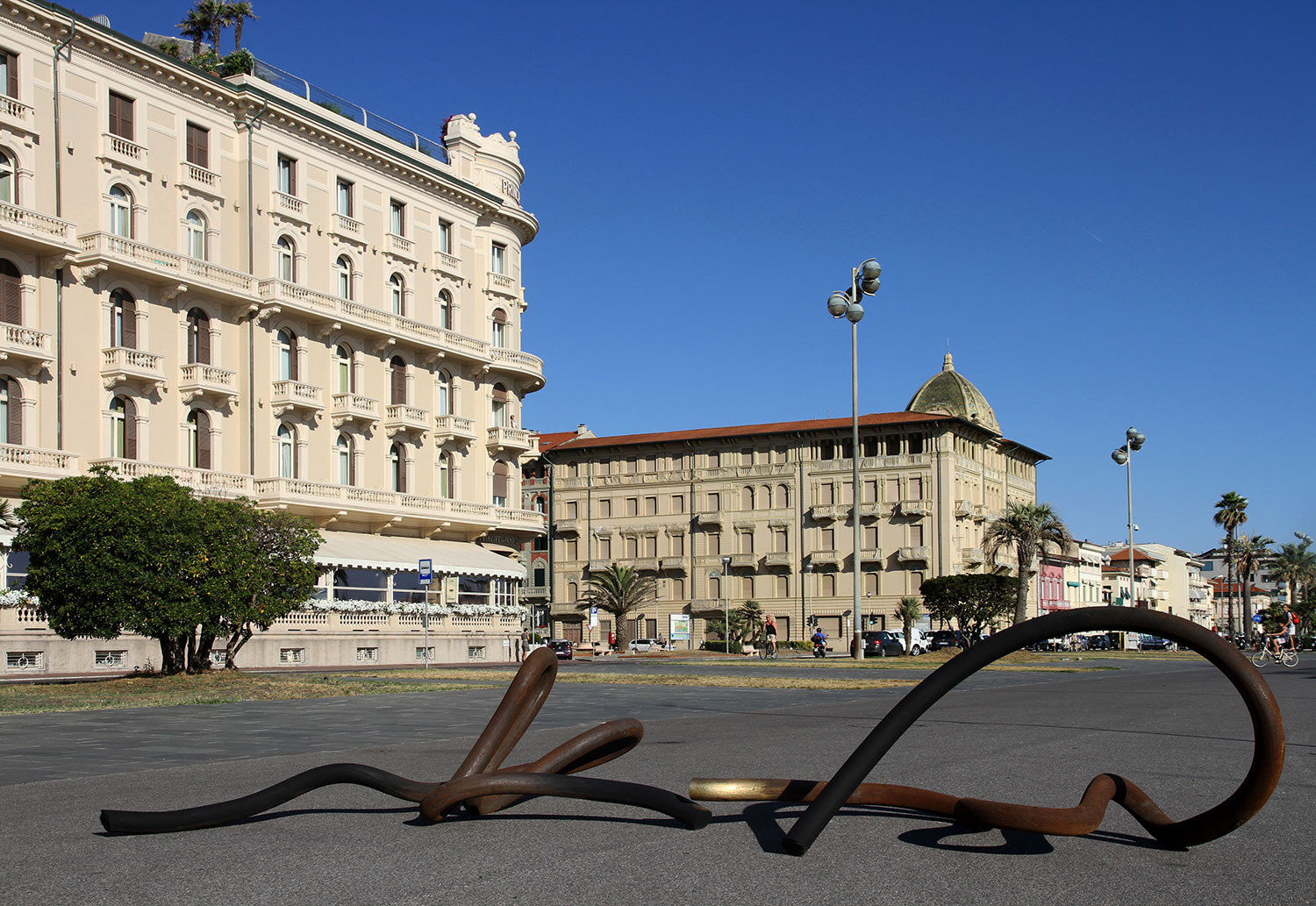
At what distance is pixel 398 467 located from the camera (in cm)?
4875

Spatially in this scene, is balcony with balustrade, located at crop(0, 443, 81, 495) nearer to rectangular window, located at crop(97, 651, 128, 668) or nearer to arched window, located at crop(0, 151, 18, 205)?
rectangular window, located at crop(97, 651, 128, 668)

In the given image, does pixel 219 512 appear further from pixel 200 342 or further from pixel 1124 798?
pixel 1124 798

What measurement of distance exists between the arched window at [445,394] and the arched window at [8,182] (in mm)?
18188

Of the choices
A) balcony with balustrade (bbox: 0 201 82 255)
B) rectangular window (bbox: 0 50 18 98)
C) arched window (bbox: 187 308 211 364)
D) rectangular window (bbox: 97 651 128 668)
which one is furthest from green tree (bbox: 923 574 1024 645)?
rectangular window (bbox: 0 50 18 98)

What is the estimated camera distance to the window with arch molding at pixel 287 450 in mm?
43469

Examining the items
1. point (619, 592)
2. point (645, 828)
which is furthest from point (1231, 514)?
point (645, 828)

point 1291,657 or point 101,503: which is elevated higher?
point 101,503

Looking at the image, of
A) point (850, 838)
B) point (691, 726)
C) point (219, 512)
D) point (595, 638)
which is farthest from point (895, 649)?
point (850, 838)

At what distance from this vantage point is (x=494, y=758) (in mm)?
5688

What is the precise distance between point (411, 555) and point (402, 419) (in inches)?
212

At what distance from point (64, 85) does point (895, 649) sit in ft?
145

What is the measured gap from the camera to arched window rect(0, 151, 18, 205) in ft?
115

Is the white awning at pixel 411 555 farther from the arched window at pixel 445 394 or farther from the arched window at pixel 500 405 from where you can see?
the arched window at pixel 500 405

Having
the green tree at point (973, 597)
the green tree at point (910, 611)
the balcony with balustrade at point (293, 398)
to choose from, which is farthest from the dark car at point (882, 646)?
the balcony with balustrade at point (293, 398)
